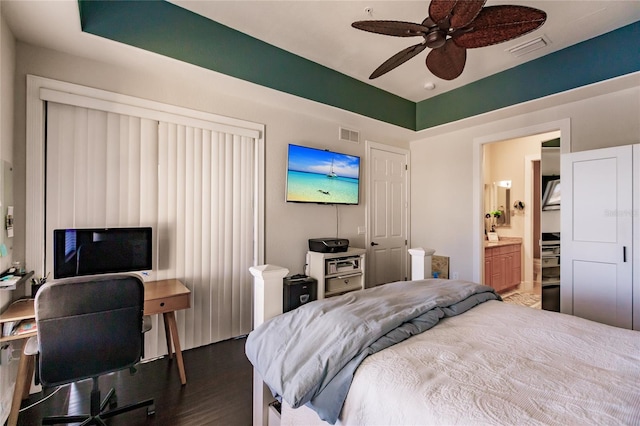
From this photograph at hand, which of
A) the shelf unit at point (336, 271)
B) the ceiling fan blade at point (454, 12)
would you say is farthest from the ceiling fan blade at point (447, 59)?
the shelf unit at point (336, 271)

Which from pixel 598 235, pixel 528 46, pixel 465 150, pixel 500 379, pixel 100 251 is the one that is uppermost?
pixel 528 46

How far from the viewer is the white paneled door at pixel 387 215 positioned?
14.3 ft

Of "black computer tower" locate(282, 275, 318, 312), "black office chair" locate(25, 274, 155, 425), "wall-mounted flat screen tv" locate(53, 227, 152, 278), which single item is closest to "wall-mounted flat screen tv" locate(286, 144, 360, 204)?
"black computer tower" locate(282, 275, 318, 312)

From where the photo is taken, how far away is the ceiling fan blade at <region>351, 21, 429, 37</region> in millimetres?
1910

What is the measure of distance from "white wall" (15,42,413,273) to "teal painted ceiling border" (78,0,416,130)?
0.10 metres

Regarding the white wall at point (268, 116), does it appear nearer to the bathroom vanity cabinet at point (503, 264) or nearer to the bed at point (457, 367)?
the bed at point (457, 367)

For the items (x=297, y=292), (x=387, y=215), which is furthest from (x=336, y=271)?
(x=387, y=215)

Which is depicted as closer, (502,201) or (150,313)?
(150,313)

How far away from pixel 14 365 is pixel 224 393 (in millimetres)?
1481

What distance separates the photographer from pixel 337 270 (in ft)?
11.2

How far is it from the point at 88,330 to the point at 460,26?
284cm

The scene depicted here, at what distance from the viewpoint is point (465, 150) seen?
13.9 ft

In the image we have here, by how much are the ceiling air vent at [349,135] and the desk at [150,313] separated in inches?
108

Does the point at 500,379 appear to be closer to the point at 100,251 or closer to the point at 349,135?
the point at 100,251
